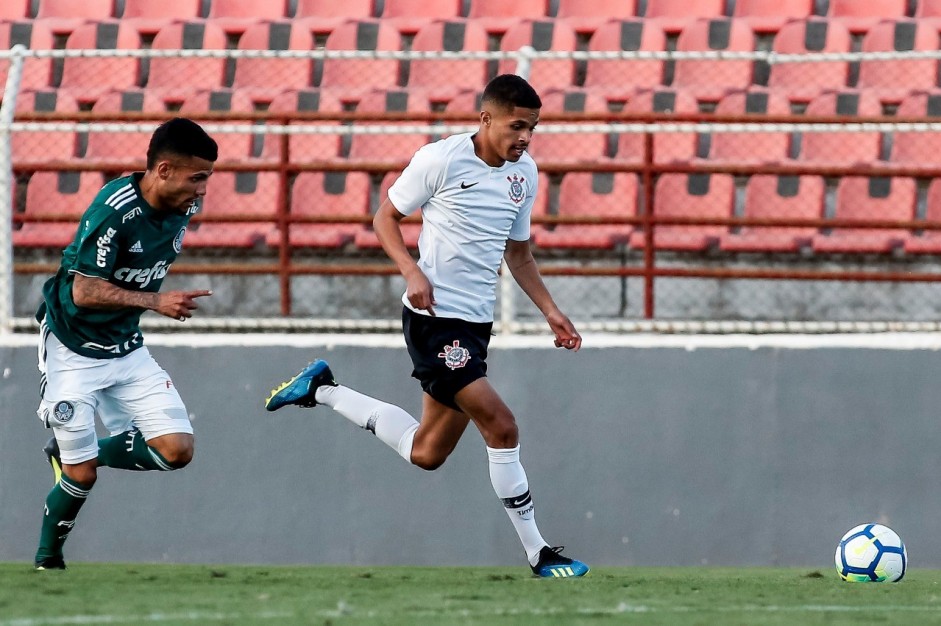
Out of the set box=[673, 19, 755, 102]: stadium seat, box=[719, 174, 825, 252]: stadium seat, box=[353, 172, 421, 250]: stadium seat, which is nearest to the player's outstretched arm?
box=[353, 172, 421, 250]: stadium seat

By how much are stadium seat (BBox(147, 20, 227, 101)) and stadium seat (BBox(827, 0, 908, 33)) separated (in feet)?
16.1

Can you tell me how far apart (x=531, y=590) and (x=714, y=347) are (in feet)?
9.48

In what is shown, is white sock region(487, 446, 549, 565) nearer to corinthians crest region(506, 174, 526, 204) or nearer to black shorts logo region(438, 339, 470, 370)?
black shorts logo region(438, 339, 470, 370)

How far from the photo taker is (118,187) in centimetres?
608

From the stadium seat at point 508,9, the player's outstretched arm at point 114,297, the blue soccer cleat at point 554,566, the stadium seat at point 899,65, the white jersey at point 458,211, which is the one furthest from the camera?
the stadium seat at point 508,9

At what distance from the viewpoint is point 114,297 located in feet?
19.4

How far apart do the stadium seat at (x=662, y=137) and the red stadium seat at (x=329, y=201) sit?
178 centimetres

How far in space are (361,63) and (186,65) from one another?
1.37 meters

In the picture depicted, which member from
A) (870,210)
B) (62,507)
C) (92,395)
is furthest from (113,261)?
(870,210)

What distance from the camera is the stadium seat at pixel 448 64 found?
1149cm

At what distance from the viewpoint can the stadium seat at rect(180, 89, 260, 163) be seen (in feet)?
35.9

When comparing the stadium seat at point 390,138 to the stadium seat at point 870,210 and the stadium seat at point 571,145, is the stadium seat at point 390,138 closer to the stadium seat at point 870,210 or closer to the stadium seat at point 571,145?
the stadium seat at point 571,145

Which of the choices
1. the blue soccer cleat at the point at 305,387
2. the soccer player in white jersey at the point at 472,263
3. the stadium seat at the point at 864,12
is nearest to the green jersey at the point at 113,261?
the soccer player in white jersey at the point at 472,263

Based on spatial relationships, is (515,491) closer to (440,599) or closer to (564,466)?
(440,599)
